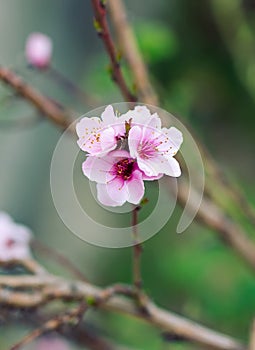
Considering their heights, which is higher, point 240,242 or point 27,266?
point 27,266

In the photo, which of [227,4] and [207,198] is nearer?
[207,198]

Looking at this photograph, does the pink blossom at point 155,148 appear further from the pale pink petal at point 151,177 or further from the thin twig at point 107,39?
the thin twig at point 107,39

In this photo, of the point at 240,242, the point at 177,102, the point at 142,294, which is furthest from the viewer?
the point at 177,102

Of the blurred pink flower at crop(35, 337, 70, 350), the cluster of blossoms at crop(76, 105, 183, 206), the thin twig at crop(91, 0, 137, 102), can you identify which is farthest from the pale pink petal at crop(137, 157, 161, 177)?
the blurred pink flower at crop(35, 337, 70, 350)

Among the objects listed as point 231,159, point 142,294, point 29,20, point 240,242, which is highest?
point 29,20

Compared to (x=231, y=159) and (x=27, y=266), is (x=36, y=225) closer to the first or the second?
(x=231, y=159)

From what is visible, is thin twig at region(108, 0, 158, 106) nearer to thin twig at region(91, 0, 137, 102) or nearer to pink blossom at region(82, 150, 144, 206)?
thin twig at region(91, 0, 137, 102)

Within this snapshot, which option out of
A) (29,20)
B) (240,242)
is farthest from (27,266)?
(29,20)

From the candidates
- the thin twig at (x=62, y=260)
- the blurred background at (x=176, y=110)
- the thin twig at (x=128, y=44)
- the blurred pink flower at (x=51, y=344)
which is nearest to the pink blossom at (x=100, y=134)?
the thin twig at (x=62, y=260)
